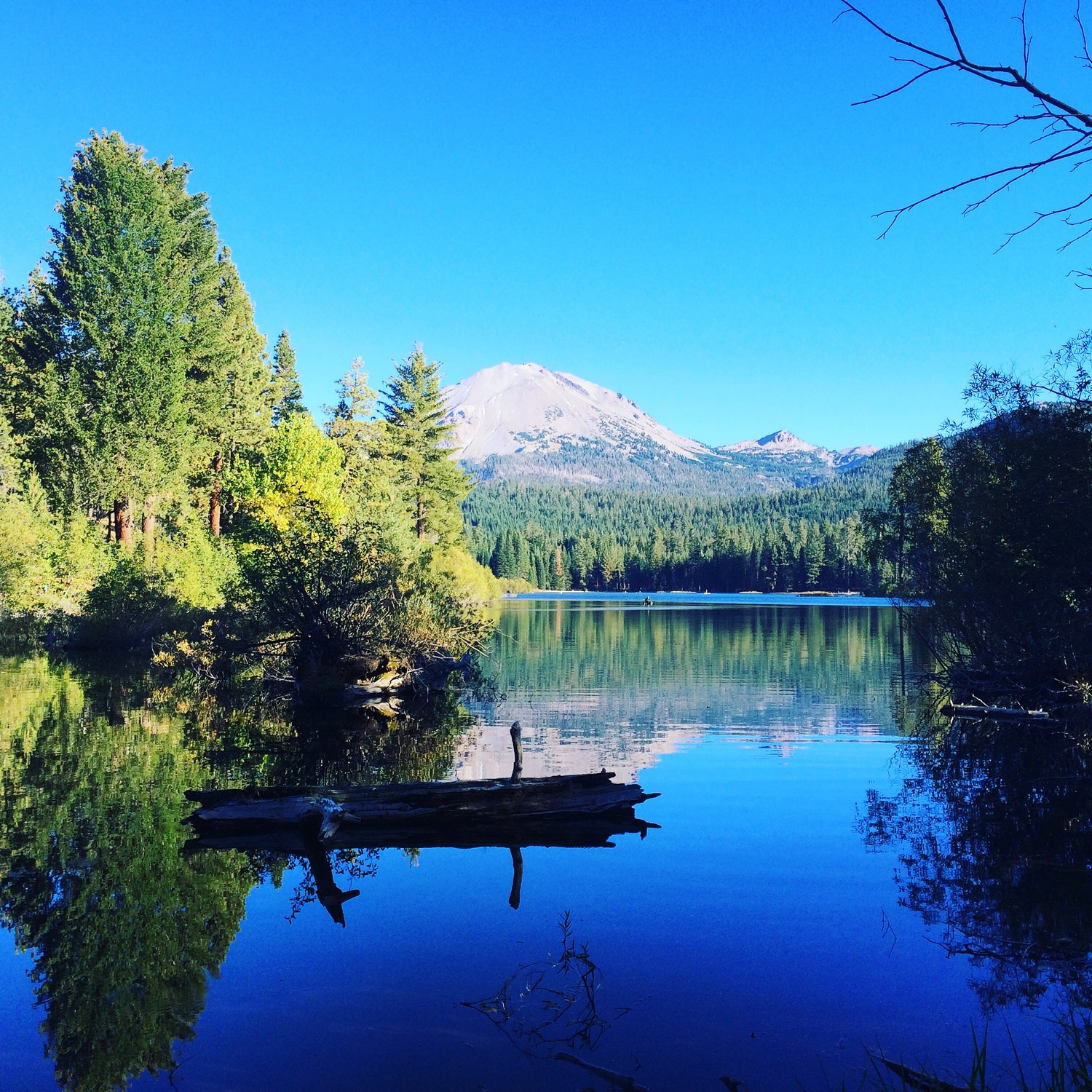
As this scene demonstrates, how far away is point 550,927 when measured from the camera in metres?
8.88

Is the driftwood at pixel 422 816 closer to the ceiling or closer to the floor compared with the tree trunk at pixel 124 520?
closer to the floor

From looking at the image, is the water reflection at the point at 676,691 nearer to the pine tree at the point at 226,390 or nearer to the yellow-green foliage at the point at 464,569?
the yellow-green foliage at the point at 464,569

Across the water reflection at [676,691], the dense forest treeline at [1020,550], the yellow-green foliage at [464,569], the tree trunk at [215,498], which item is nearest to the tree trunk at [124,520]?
the tree trunk at [215,498]

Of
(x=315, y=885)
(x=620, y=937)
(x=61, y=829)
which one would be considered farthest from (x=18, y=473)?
(x=620, y=937)

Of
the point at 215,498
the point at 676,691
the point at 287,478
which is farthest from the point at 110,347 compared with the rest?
the point at 676,691

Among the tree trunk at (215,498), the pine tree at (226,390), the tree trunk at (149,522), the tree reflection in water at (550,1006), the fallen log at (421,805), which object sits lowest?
the tree reflection in water at (550,1006)

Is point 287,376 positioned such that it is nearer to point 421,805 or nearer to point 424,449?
point 424,449

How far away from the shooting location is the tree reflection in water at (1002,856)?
7.92 m

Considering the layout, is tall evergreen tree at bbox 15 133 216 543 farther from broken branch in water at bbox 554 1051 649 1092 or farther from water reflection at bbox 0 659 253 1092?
broken branch in water at bbox 554 1051 649 1092

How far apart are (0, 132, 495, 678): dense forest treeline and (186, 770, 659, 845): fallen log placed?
44.5 ft

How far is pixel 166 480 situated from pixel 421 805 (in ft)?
106

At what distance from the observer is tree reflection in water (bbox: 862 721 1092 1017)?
7.92 m

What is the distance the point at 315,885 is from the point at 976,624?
2078 cm

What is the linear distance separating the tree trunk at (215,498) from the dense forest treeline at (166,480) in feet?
0.40
